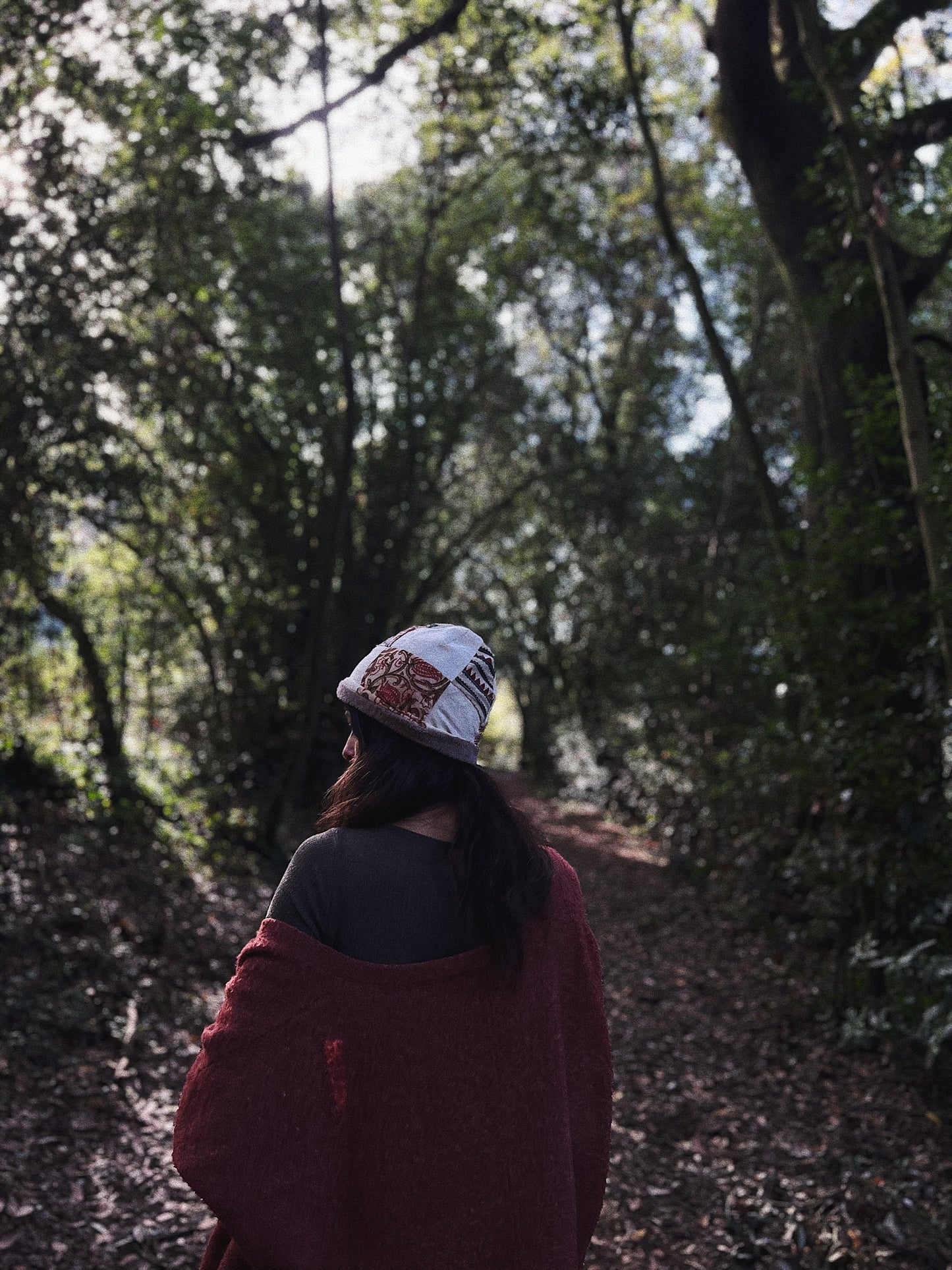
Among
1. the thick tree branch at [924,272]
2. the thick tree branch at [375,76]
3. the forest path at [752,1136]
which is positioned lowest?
the forest path at [752,1136]

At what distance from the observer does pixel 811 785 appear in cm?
554

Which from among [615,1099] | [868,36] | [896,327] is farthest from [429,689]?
[868,36]

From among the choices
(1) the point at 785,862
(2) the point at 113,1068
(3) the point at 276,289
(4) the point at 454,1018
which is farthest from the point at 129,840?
(4) the point at 454,1018

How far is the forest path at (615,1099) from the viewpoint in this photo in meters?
3.57

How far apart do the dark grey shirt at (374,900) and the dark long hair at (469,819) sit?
1.6 inches

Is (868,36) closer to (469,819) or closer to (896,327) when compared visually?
(896,327)

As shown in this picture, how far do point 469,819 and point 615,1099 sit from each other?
381 centimetres

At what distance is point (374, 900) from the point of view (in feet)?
5.97

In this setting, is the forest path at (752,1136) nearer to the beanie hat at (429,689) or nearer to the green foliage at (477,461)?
the green foliage at (477,461)

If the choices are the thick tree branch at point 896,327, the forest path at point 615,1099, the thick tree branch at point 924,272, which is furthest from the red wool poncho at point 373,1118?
the thick tree branch at point 924,272

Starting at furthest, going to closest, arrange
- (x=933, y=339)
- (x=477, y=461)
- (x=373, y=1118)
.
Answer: (x=477, y=461) → (x=933, y=339) → (x=373, y=1118)

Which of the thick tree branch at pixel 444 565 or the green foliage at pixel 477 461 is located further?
the thick tree branch at pixel 444 565

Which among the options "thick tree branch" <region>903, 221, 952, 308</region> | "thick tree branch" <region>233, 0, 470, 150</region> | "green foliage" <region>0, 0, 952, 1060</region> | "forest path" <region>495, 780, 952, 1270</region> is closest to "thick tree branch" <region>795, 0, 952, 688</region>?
"green foliage" <region>0, 0, 952, 1060</region>

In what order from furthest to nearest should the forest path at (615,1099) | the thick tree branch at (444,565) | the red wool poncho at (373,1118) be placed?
the thick tree branch at (444,565), the forest path at (615,1099), the red wool poncho at (373,1118)
